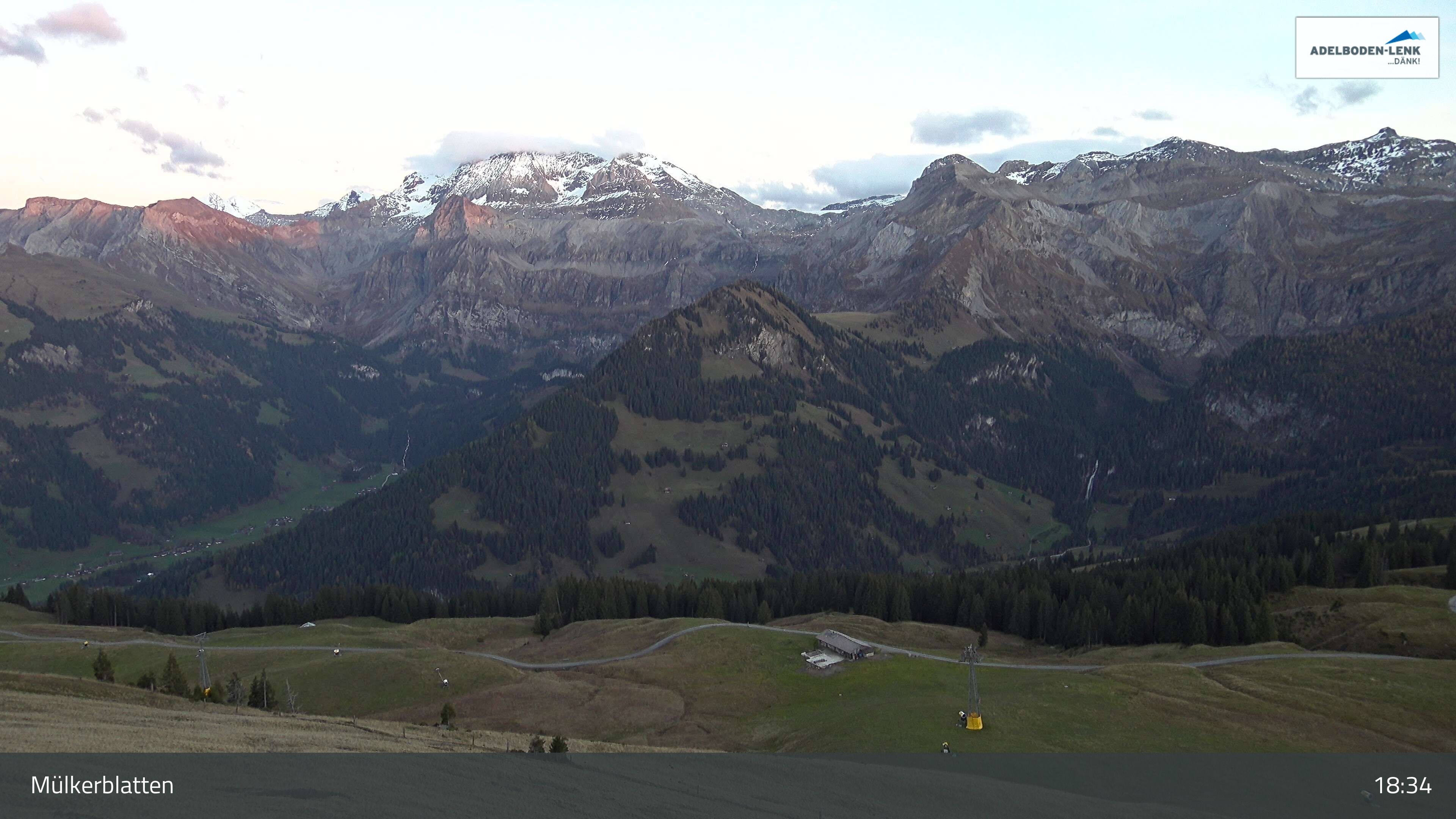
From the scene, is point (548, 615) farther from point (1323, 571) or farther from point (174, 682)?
point (1323, 571)

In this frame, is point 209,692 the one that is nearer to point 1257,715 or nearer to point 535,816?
point 535,816

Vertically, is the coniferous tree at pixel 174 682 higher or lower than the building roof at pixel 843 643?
higher

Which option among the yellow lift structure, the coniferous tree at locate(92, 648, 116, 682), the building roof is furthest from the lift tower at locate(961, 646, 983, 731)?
the coniferous tree at locate(92, 648, 116, 682)

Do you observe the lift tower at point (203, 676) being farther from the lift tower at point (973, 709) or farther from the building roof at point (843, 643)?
the lift tower at point (973, 709)

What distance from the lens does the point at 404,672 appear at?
130875 millimetres

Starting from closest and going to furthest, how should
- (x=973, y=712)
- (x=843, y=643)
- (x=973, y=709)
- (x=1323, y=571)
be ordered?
(x=973, y=712) → (x=973, y=709) → (x=843, y=643) → (x=1323, y=571)

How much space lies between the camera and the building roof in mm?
129125

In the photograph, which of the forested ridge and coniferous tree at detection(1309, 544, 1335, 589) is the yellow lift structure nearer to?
the forested ridge

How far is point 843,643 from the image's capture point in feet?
431

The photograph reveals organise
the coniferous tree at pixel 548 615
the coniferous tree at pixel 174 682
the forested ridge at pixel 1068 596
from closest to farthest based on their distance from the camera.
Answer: the coniferous tree at pixel 174 682 < the forested ridge at pixel 1068 596 < the coniferous tree at pixel 548 615

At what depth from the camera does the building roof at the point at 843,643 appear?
12912 centimetres

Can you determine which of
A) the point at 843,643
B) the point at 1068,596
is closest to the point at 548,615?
the point at 843,643

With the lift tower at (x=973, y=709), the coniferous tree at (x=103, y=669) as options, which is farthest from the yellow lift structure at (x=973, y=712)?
the coniferous tree at (x=103, y=669)

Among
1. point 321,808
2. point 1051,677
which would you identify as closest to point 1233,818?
point 1051,677
